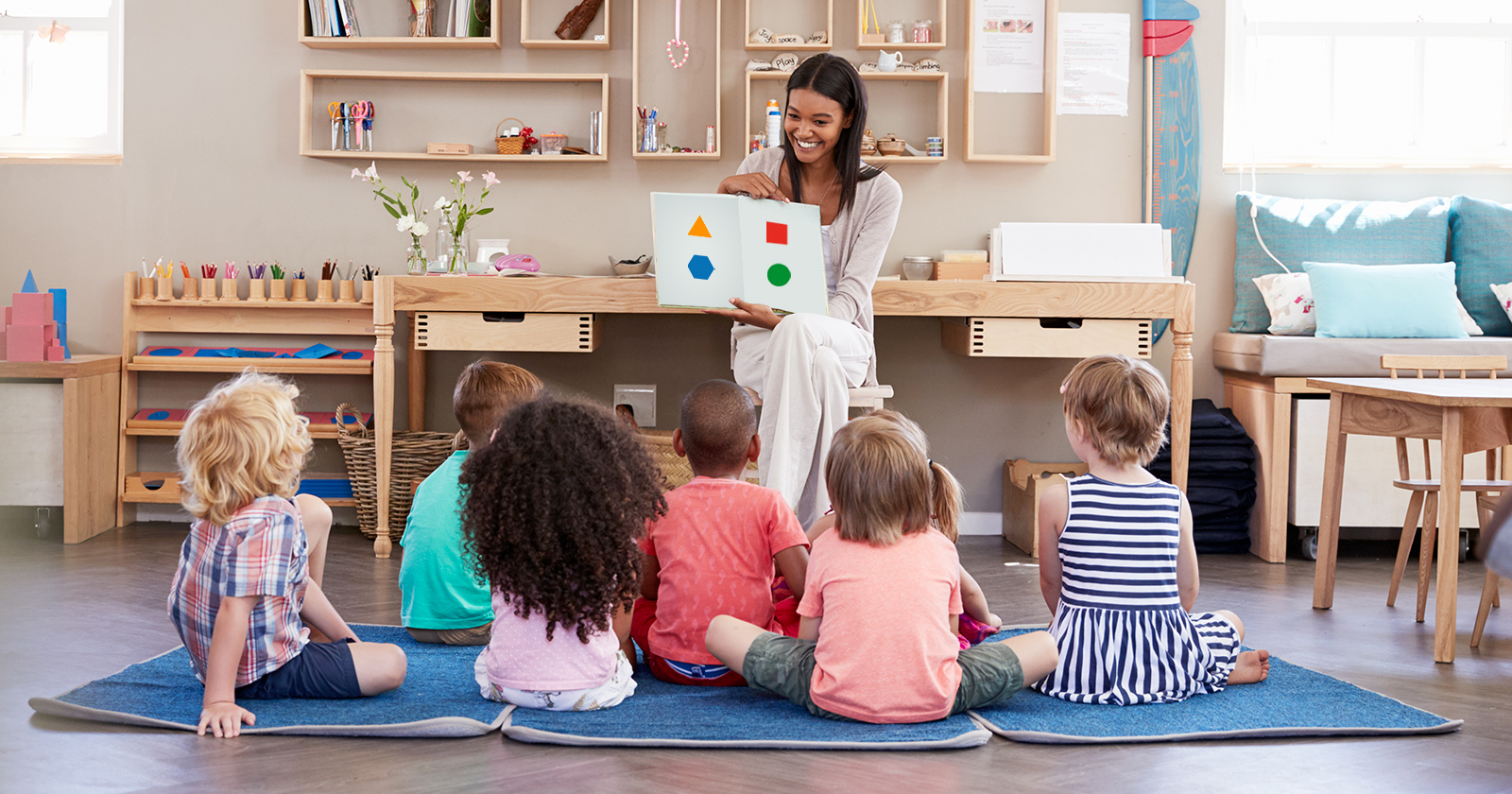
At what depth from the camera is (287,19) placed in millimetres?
3898

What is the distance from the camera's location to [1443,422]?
229cm

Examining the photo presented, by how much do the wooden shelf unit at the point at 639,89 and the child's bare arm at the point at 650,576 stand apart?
6.96 ft

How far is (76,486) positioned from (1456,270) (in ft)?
14.9

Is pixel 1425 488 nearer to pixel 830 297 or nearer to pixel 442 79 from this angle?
pixel 830 297

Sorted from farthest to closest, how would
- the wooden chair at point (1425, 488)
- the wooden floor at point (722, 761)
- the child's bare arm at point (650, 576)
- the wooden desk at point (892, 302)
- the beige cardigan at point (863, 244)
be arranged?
the wooden desk at point (892, 302) → the beige cardigan at point (863, 244) → the wooden chair at point (1425, 488) → the child's bare arm at point (650, 576) → the wooden floor at point (722, 761)

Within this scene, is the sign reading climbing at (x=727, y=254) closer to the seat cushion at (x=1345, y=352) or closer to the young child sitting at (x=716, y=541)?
the young child sitting at (x=716, y=541)

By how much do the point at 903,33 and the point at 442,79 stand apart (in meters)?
1.59

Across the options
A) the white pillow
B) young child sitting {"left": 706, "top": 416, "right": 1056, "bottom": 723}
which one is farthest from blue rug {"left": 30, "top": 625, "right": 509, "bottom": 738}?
the white pillow

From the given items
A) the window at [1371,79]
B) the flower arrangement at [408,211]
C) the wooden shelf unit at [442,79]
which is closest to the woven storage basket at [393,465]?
the flower arrangement at [408,211]

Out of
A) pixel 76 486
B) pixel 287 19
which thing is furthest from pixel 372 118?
pixel 76 486

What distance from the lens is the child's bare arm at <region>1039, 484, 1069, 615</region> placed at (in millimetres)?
1909

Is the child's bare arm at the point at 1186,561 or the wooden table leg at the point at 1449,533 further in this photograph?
the wooden table leg at the point at 1449,533

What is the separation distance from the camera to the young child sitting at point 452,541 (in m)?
2.10

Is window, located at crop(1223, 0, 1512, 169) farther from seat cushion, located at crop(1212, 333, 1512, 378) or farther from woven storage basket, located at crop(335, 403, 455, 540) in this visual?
woven storage basket, located at crop(335, 403, 455, 540)
